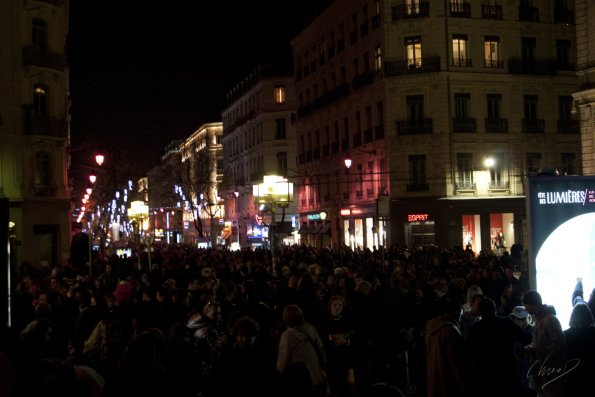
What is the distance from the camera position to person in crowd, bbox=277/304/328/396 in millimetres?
8781

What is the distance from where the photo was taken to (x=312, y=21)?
64.0 metres

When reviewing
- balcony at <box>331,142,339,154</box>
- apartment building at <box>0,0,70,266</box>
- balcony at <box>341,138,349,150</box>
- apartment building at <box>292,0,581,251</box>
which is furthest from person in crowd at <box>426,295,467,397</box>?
balcony at <box>331,142,339,154</box>

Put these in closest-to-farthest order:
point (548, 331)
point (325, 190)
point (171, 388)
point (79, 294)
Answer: point (171, 388), point (548, 331), point (79, 294), point (325, 190)

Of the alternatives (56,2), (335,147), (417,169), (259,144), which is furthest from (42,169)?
(259,144)

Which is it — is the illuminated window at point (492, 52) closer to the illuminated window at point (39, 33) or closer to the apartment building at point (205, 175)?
the illuminated window at point (39, 33)

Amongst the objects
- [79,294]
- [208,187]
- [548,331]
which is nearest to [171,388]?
[548,331]

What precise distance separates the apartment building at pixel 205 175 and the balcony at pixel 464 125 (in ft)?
136

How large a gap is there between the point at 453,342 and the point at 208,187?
8102 cm

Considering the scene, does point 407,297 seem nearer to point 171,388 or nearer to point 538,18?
point 171,388

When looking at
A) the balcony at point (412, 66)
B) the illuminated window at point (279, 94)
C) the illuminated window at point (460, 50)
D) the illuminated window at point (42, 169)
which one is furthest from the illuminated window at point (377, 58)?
the illuminated window at point (279, 94)

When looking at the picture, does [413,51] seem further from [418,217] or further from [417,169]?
[418,217]

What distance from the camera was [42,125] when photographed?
1564 inches

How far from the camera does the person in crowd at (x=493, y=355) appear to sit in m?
8.85

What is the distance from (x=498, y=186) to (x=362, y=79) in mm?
11517
